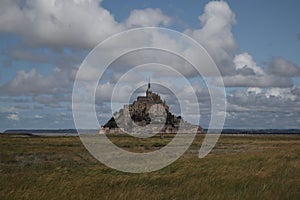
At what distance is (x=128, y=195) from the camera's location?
11078mm

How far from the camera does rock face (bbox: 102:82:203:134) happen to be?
5930 inches

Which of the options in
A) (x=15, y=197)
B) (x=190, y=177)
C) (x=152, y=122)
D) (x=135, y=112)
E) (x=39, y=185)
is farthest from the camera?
(x=135, y=112)

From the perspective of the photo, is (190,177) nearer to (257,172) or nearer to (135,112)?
(257,172)

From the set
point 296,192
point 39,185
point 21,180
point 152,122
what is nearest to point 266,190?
point 296,192

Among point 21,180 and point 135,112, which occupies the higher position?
point 135,112

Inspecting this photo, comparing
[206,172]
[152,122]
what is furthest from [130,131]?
[206,172]

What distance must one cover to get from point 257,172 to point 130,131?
455 feet

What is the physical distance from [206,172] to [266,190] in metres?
4.26

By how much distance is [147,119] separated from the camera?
152 metres

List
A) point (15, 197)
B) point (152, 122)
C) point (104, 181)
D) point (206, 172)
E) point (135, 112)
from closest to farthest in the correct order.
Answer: point (15, 197)
point (104, 181)
point (206, 172)
point (152, 122)
point (135, 112)

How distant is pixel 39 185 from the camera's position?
41.2ft

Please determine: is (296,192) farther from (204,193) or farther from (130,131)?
(130,131)

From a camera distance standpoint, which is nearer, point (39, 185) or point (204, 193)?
point (204, 193)

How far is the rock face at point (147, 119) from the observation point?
150625 mm
